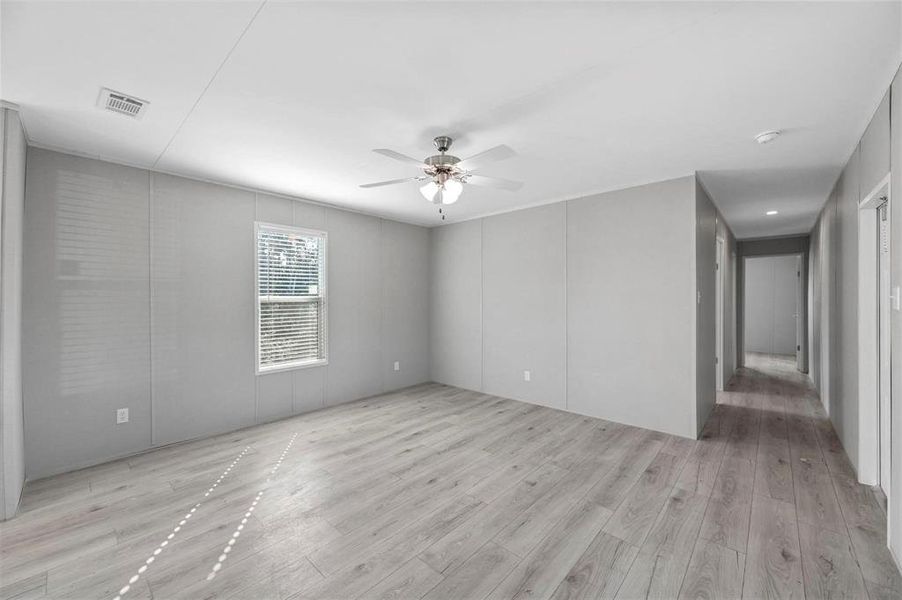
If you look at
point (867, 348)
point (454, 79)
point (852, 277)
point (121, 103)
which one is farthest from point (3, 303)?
point (852, 277)

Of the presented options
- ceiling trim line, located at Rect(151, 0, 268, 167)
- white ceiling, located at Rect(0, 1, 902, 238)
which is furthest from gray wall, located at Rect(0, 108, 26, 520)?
ceiling trim line, located at Rect(151, 0, 268, 167)

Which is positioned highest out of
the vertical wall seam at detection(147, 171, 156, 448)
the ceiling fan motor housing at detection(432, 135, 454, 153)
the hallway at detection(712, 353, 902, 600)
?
the ceiling fan motor housing at detection(432, 135, 454, 153)

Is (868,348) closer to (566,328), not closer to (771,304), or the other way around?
(566,328)

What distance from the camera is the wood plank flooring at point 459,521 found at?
1781 millimetres

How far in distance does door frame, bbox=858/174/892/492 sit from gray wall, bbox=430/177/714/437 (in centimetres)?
107

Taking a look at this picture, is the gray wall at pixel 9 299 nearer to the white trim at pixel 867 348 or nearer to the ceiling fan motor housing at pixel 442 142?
the ceiling fan motor housing at pixel 442 142

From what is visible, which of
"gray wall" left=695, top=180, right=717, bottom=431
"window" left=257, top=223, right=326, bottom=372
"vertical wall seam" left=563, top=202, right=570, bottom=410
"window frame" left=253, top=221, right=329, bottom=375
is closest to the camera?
"gray wall" left=695, top=180, right=717, bottom=431

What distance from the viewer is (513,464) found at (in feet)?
10.0

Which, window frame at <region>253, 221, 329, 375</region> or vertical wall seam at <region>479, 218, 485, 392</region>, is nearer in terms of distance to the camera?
window frame at <region>253, 221, 329, 375</region>

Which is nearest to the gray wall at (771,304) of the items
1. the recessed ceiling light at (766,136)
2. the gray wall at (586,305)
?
the gray wall at (586,305)

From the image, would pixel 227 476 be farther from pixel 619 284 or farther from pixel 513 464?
pixel 619 284

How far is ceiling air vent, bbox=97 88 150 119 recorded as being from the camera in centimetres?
213

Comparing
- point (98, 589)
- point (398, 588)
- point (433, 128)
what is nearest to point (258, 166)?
point (433, 128)

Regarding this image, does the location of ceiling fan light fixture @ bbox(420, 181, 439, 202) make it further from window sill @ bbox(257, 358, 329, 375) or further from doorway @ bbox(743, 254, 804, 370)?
doorway @ bbox(743, 254, 804, 370)
